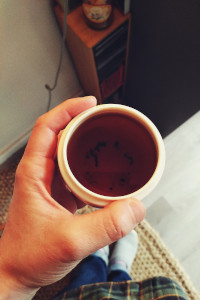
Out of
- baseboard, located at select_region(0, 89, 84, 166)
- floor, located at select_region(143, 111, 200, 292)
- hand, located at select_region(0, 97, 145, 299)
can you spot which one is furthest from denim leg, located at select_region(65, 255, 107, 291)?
baseboard, located at select_region(0, 89, 84, 166)

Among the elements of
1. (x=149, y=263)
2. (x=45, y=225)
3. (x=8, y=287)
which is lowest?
(x=149, y=263)

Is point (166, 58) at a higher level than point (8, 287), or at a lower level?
higher

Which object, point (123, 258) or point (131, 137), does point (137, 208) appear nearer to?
point (131, 137)

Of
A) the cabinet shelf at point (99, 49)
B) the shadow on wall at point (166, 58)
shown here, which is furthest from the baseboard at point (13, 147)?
the shadow on wall at point (166, 58)

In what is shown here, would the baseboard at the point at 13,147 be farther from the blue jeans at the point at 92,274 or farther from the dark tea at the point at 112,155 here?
the dark tea at the point at 112,155

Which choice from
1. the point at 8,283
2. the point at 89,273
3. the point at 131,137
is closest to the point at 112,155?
the point at 131,137

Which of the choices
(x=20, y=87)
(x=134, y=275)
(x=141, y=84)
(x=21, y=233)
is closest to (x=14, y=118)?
(x=20, y=87)
